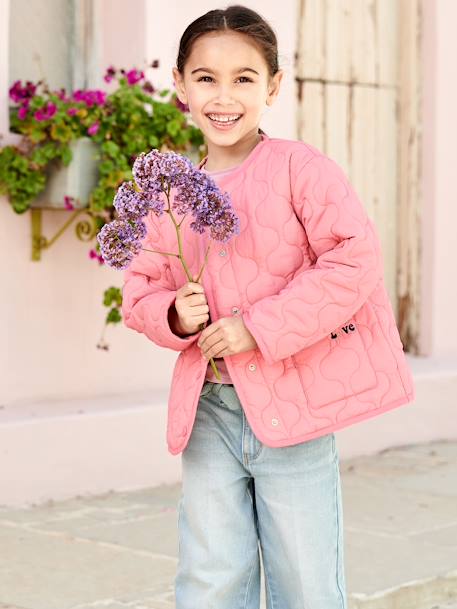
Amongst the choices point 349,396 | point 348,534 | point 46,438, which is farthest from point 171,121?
point 349,396

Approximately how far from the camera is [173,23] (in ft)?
18.9

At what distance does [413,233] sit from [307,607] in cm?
450

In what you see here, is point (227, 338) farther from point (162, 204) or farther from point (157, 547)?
point (157, 547)

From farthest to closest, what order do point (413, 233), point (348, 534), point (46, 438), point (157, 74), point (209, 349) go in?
point (413, 233)
point (157, 74)
point (46, 438)
point (348, 534)
point (209, 349)

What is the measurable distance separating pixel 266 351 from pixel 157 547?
200 centimetres

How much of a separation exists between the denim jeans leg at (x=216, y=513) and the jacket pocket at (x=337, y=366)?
0.55 ft

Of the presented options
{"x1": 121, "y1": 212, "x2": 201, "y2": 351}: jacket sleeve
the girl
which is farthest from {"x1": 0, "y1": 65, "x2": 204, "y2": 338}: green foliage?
the girl

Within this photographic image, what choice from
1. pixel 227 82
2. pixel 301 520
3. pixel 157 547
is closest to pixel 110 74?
pixel 157 547

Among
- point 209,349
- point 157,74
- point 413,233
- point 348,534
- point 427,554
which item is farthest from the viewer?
point 413,233

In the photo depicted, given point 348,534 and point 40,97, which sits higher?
point 40,97

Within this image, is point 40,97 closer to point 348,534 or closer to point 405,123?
point 348,534

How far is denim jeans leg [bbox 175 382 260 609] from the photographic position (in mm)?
2869

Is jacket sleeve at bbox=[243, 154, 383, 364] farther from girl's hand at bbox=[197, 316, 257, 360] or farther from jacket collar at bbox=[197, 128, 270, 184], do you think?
jacket collar at bbox=[197, 128, 270, 184]

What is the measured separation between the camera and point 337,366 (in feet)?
9.29
